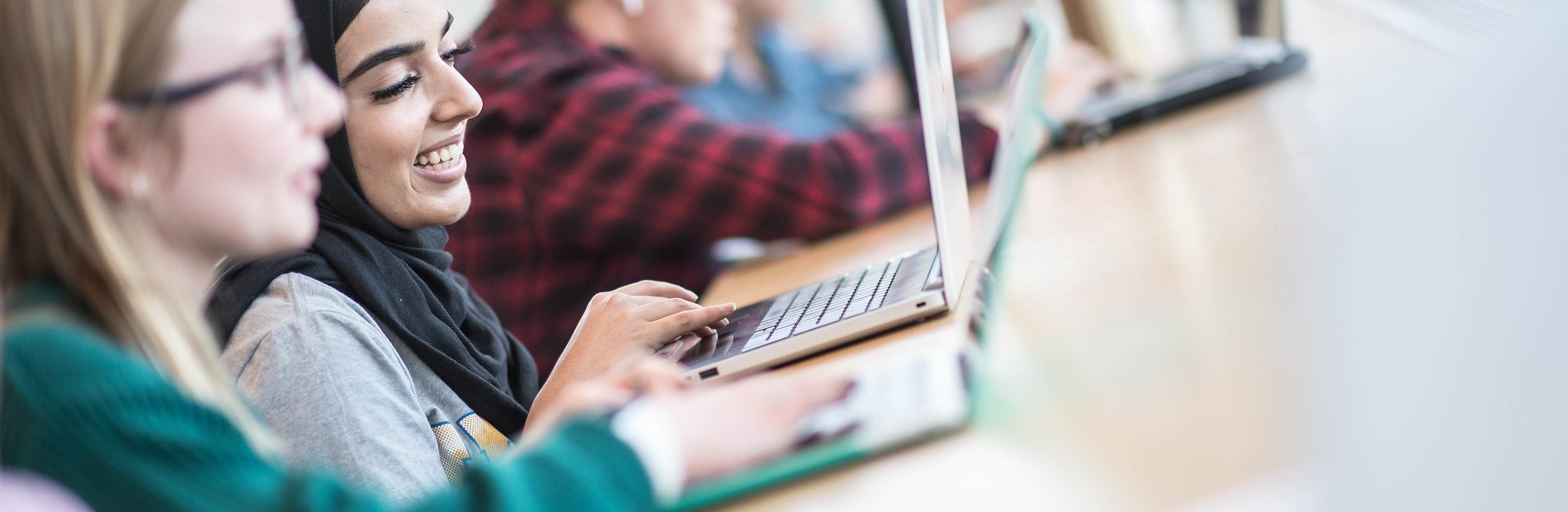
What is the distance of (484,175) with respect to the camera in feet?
4.86

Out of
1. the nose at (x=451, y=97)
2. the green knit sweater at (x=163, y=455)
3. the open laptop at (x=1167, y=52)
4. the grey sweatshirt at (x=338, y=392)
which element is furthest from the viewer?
the open laptop at (x=1167, y=52)

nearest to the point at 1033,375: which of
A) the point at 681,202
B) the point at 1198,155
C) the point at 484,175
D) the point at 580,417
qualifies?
the point at 580,417

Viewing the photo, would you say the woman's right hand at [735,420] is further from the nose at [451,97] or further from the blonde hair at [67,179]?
the nose at [451,97]

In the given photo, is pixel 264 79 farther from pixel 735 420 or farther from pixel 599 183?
pixel 599 183

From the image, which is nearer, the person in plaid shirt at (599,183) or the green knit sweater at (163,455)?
the green knit sweater at (163,455)

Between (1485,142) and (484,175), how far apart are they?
3.57ft

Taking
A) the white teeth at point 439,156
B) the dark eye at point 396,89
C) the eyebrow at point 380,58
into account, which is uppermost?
the eyebrow at point 380,58

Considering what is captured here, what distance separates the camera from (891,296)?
96 cm

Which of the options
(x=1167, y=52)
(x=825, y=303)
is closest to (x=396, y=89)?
(x=825, y=303)

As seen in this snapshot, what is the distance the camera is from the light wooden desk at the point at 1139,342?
0.54 meters

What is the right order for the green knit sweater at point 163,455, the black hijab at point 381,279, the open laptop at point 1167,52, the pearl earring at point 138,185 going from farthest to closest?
1. the open laptop at point 1167,52
2. the black hijab at point 381,279
3. the pearl earring at point 138,185
4. the green knit sweater at point 163,455

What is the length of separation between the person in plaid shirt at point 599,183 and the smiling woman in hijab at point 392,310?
0.36 metres

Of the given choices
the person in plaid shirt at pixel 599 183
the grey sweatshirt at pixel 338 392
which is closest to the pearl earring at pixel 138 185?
the grey sweatshirt at pixel 338 392

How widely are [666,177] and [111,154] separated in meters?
0.86
